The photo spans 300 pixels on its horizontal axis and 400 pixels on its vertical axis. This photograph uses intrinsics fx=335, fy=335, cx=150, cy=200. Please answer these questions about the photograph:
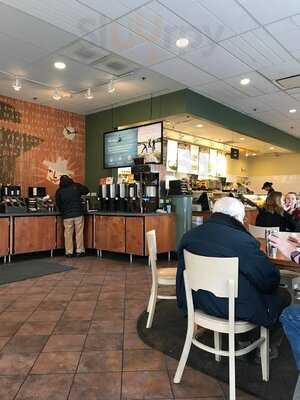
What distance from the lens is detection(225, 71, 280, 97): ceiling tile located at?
600 cm

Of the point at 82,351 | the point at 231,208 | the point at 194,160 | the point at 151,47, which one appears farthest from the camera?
the point at 194,160

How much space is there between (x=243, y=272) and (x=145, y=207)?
14.9 ft

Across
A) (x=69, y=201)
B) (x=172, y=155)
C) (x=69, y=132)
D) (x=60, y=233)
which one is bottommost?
(x=60, y=233)

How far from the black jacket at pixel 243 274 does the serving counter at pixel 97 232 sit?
3.93 meters

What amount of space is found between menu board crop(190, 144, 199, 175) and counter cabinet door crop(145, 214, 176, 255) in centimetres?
329

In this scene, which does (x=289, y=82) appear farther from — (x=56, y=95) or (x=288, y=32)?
(x=56, y=95)

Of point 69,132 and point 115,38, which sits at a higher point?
point 115,38

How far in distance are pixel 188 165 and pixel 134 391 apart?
304 inches

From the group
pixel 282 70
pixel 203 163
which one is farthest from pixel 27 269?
pixel 203 163

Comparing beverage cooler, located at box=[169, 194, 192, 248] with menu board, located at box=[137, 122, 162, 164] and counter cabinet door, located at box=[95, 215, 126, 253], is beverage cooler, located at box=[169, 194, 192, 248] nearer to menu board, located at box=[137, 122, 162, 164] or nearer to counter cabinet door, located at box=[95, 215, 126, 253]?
menu board, located at box=[137, 122, 162, 164]

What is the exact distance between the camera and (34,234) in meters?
6.59

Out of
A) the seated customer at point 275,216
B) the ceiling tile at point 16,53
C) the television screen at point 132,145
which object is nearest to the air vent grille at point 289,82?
the television screen at point 132,145

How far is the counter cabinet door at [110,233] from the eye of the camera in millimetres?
6500

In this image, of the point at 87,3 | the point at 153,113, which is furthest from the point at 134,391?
the point at 153,113
